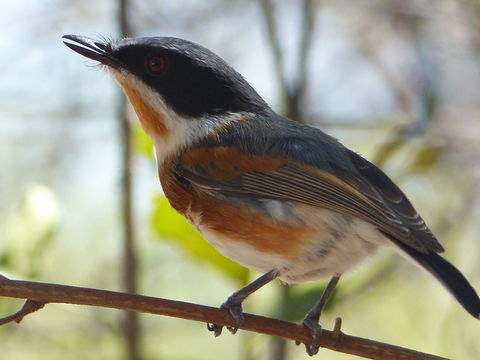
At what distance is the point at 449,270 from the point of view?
9.56 ft

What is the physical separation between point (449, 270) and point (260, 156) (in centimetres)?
83

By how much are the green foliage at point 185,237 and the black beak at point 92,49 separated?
0.59 m

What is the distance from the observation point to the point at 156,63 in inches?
132

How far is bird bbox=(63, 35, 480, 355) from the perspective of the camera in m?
3.07

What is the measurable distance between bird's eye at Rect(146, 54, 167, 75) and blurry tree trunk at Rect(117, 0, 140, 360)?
1.34ft

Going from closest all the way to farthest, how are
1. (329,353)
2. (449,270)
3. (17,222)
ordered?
(449,270)
(17,222)
(329,353)

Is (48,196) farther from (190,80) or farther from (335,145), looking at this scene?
(335,145)

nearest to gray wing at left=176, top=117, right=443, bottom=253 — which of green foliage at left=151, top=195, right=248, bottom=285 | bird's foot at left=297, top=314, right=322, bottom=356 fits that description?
green foliage at left=151, top=195, right=248, bottom=285

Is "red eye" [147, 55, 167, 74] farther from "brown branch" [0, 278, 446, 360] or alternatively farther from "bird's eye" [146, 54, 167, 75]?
"brown branch" [0, 278, 446, 360]

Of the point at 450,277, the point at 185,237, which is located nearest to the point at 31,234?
the point at 185,237

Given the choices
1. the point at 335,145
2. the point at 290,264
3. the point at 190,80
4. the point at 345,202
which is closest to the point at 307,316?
the point at 290,264

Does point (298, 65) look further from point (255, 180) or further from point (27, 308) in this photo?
point (27, 308)

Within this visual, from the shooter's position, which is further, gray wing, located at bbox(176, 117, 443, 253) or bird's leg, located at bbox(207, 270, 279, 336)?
gray wing, located at bbox(176, 117, 443, 253)

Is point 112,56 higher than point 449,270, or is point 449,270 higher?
point 112,56
